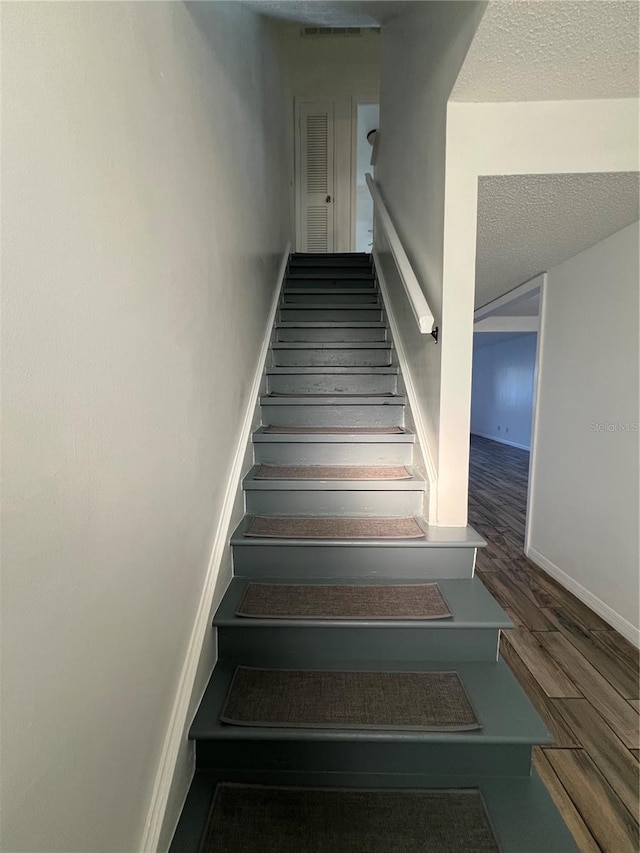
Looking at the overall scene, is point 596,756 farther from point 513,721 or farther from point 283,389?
point 283,389

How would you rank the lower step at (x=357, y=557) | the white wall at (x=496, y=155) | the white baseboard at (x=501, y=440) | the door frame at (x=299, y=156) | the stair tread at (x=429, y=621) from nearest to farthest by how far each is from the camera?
the stair tread at (x=429, y=621)
the white wall at (x=496, y=155)
the lower step at (x=357, y=557)
the door frame at (x=299, y=156)
the white baseboard at (x=501, y=440)

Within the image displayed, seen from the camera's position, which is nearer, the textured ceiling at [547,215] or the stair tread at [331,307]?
the textured ceiling at [547,215]

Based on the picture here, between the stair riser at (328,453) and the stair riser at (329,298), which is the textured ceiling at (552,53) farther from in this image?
the stair riser at (329,298)

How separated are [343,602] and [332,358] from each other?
1.71 meters

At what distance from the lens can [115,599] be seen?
2.44 feet

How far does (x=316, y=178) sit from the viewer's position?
5.13 metres

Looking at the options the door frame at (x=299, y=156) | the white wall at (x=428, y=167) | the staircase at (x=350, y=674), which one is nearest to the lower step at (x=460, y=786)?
the staircase at (x=350, y=674)

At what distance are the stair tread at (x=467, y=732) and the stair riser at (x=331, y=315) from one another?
94.2 inches

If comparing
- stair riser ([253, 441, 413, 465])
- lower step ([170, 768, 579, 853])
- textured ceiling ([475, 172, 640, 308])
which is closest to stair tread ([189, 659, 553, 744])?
lower step ([170, 768, 579, 853])

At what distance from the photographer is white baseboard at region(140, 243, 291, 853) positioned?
88 cm

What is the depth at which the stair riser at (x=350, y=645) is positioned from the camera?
1285 millimetres

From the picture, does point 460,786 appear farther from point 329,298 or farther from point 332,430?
point 329,298

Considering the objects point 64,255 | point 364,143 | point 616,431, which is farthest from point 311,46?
point 64,255

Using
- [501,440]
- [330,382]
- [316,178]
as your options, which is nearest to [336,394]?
[330,382]
